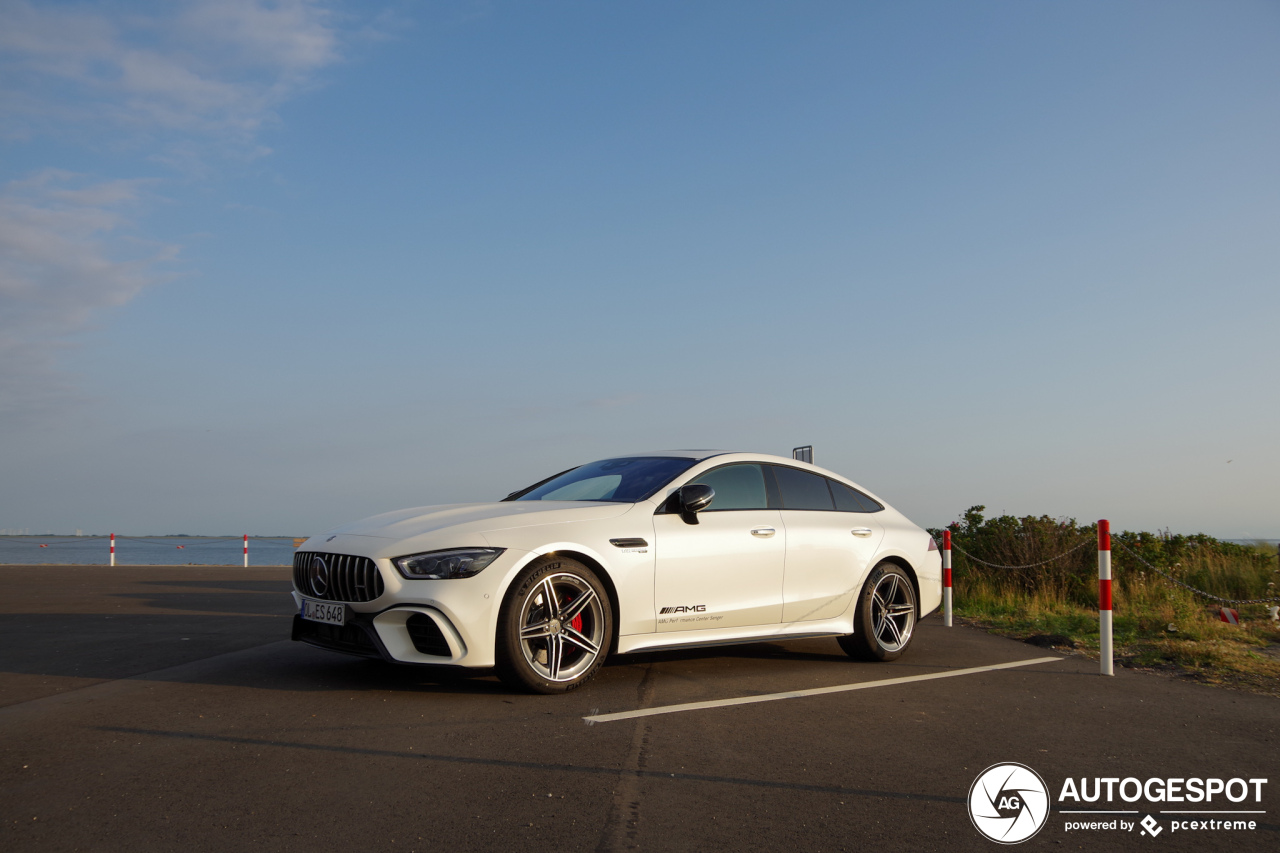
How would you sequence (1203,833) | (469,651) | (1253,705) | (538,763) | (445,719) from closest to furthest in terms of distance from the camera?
(1203,833), (538,763), (445,719), (469,651), (1253,705)

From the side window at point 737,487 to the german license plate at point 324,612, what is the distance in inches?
100

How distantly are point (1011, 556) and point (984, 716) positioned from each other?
32.2ft

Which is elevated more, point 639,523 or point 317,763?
point 639,523

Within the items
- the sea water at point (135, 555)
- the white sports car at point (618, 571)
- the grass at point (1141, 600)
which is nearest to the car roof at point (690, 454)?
the white sports car at point (618, 571)

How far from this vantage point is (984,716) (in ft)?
18.0

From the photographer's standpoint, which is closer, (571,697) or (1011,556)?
(571,697)

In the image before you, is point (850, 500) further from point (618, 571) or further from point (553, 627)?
point (553, 627)

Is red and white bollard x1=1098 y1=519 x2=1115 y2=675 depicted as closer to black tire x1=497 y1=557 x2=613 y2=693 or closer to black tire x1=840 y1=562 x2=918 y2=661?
black tire x1=840 y1=562 x2=918 y2=661

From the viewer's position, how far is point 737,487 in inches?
279

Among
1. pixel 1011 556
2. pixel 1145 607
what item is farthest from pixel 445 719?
pixel 1011 556

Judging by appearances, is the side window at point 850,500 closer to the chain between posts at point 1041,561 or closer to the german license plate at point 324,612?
the german license plate at point 324,612

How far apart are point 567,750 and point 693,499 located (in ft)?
7.40

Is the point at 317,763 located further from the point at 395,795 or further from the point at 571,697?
the point at 571,697

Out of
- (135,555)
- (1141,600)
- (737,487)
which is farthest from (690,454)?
(135,555)
